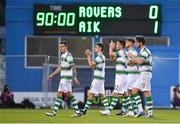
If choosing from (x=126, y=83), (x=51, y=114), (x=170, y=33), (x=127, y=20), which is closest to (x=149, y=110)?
(x=126, y=83)

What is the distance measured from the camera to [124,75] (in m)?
21.6

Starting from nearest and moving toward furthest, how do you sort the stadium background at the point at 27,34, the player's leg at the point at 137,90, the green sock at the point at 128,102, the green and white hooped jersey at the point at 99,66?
the player's leg at the point at 137,90 → the green and white hooped jersey at the point at 99,66 → the green sock at the point at 128,102 → the stadium background at the point at 27,34

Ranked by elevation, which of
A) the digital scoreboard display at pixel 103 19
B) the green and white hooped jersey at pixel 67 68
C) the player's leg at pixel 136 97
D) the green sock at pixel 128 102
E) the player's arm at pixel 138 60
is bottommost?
the green sock at pixel 128 102


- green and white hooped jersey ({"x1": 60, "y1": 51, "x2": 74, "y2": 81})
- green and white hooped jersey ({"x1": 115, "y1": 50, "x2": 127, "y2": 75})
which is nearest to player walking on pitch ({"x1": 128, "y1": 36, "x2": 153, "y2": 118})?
green and white hooped jersey ({"x1": 115, "y1": 50, "x2": 127, "y2": 75})

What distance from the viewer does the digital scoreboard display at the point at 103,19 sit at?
1184 inches

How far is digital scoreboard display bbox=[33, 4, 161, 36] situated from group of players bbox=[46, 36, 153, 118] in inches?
329

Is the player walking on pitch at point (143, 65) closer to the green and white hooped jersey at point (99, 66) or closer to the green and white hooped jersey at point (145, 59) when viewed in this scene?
the green and white hooped jersey at point (145, 59)

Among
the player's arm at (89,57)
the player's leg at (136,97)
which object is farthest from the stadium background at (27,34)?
the player's leg at (136,97)

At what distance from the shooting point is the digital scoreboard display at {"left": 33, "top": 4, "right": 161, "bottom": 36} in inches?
1184

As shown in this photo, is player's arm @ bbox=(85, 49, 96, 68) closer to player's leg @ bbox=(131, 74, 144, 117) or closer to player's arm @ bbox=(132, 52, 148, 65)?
player's arm @ bbox=(132, 52, 148, 65)

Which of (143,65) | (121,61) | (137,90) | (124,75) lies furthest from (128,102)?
(143,65)

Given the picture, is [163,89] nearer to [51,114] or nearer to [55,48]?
[55,48]

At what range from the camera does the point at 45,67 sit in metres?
30.9

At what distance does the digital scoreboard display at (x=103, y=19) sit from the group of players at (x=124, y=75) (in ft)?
27.4
